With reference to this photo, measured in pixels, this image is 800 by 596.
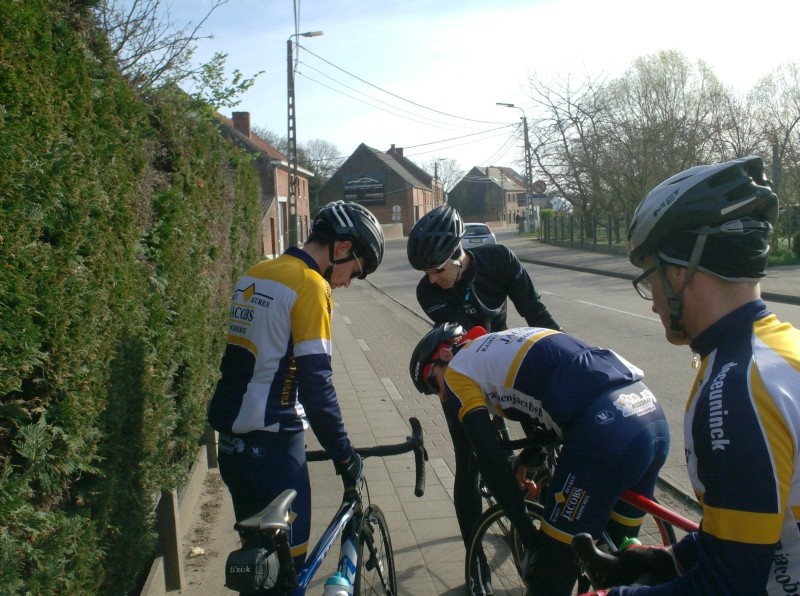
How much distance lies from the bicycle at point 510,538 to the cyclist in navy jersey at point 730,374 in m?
1.44

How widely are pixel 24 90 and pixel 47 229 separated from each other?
485 millimetres

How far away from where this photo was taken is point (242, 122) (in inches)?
2282

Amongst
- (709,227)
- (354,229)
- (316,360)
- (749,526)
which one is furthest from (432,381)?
(749,526)

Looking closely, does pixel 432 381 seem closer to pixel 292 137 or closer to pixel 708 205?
pixel 708 205

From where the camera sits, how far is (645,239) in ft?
6.18

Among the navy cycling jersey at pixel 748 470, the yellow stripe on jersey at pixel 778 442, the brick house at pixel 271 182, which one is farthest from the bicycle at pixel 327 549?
the brick house at pixel 271 182

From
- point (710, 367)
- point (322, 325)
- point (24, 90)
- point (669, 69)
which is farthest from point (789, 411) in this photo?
point (669, 69)

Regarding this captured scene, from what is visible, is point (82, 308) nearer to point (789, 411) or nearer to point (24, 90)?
point (24, 90)

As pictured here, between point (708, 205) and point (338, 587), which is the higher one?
point (708, 205)

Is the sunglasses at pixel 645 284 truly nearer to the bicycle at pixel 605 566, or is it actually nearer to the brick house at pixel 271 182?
the bicycle at pixel 605 566

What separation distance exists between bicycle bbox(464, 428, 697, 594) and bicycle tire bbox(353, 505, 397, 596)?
40cm

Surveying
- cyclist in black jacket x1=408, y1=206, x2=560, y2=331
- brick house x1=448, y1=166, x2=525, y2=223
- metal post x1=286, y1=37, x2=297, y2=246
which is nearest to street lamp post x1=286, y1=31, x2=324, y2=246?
metal post x1=286, y1=37, x2=297, y2=246

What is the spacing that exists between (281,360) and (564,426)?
3.73ft

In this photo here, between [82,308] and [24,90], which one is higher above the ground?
[24,90]
